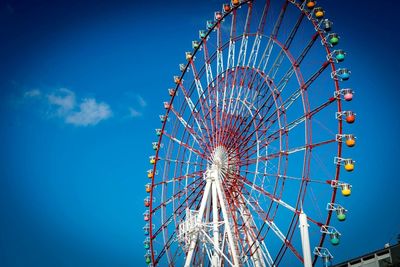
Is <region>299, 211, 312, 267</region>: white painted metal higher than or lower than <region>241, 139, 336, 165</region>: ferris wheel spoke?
lower

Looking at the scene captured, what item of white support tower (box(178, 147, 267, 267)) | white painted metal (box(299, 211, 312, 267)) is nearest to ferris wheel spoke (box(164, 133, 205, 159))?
white support tower (box(178, 147, 267, 267))

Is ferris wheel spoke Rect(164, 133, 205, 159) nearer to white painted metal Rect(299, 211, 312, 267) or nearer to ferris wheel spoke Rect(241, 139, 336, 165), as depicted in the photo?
ferris wheel spoke Rect(241, 139, 336, 165)

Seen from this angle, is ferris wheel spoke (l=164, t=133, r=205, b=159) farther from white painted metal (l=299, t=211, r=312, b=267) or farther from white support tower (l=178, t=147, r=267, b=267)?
white painted metal (l=299, t=211, r=312, b=267)

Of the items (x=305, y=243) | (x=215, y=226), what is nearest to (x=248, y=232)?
(x=215, y=226)

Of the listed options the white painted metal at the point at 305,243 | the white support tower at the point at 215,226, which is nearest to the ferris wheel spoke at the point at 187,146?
the white support tower at the point at 215,226

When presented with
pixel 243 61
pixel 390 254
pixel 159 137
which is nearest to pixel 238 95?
pixel 243 61

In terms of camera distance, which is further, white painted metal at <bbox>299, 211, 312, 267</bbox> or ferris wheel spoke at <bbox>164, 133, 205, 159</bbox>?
ferris wheel spoke at <bbox>164, 133, 205, 159</bbox>

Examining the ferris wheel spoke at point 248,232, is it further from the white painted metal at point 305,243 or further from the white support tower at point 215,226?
the white painted metal at point 305,243

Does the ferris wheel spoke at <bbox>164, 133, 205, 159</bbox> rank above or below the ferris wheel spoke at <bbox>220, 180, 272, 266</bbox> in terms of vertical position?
above

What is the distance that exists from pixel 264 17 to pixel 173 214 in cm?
1214

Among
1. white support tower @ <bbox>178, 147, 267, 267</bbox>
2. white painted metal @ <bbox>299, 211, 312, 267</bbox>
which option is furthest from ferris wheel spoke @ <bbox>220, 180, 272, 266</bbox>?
white painted metal @ <bbox>299, 211, 312, 267</bbox>

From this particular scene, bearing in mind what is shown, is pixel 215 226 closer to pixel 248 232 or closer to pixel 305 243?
pixel 248 232

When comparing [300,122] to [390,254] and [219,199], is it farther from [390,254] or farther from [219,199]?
[390,254]

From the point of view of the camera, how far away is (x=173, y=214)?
2230cm
